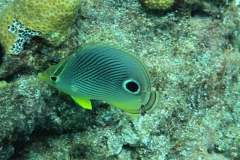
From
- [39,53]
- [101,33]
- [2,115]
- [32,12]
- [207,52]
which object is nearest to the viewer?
[2,115]

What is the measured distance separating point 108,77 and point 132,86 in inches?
8.8

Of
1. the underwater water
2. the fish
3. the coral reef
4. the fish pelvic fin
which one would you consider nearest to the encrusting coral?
the underwater water

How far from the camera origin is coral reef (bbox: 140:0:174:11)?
3.78m

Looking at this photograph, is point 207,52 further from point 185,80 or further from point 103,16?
point 103,16

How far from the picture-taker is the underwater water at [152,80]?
9.69ft

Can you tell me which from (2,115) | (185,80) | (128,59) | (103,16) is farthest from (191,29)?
(2,115)

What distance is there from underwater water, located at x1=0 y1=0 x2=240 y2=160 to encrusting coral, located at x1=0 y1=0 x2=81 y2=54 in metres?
0.01

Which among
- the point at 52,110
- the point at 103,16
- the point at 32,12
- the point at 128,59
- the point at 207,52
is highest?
the point at 207,52

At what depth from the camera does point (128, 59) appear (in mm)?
2145

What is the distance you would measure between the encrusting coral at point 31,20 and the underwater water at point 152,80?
1 cm

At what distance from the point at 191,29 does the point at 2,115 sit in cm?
283

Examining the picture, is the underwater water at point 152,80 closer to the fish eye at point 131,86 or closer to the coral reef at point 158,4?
the coral reef at point 158,4

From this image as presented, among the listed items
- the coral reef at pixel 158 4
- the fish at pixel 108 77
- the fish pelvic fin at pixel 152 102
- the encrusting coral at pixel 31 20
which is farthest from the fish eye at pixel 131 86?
the coral reef at pixel 158 4

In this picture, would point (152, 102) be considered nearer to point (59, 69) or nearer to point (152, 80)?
point (59, 69)
